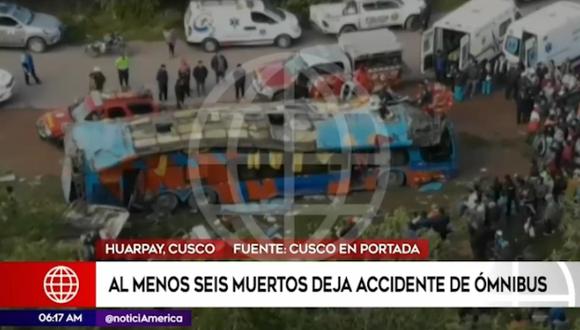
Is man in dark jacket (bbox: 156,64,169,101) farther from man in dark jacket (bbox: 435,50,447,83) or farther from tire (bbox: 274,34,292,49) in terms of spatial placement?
man in dark jacket (bbox: 435,50,447,83)

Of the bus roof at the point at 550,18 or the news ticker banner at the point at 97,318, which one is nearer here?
the bus roof at the point at 550,18

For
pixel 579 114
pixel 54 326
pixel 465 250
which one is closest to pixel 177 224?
pixel 54 326

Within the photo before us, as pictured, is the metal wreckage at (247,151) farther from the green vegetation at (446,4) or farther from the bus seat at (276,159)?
the green vegetation at (446,4)

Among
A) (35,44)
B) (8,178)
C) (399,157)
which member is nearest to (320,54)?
(399,157)

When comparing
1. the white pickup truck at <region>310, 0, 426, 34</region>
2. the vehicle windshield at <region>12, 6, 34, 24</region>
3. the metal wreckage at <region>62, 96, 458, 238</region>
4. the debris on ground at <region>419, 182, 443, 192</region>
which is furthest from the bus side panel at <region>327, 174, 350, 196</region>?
the vehicle windshield at <region>12, 6, 34, 24</region>

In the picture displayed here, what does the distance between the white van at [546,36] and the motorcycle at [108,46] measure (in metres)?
1.20

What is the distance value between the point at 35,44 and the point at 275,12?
756 mm

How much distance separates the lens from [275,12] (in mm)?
4758

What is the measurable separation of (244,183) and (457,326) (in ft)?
2.67

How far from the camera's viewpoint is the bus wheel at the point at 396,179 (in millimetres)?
4777

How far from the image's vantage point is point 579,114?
4.76 meters

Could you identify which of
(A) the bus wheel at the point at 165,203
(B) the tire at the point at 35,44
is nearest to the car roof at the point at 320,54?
(A) the bus wheel at the point at 165,203

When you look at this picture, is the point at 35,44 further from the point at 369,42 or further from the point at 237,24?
the point at 369,42

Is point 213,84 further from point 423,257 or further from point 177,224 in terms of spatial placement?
point 423,257
